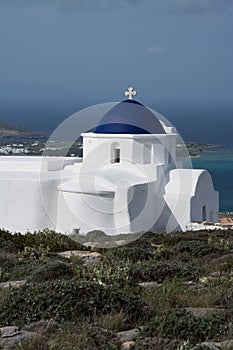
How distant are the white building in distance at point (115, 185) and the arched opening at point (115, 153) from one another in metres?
0.03

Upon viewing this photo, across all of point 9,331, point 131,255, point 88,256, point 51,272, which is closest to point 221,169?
point 88,256

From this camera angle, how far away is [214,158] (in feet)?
363

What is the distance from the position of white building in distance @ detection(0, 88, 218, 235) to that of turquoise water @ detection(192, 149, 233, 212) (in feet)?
130

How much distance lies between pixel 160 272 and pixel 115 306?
248 cm

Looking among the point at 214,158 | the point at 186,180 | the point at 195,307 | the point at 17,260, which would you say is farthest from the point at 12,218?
the point at 214,158

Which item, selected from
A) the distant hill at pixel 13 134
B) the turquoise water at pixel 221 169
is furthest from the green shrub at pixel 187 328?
the distant hill at pixel 13 134

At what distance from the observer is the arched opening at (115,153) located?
20.7 meters

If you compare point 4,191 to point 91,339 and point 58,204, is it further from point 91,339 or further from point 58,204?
point 91,339

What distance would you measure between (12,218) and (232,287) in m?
11.6

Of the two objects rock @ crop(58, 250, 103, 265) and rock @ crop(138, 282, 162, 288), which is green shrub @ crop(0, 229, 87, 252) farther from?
rock @ crop(138, 282, 162, 288)

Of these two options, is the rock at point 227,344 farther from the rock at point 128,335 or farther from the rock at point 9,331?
the rock at point 9,331

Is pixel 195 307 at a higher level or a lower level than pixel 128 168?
lower

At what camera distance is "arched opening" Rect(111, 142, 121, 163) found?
20672 mm

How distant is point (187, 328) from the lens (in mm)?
5789
